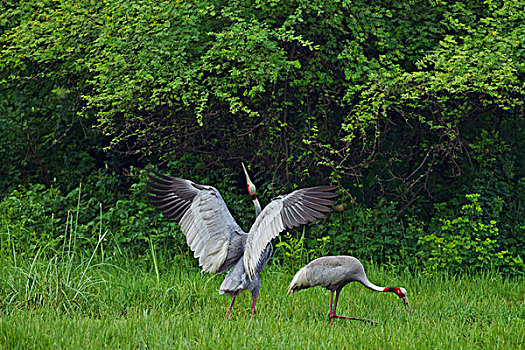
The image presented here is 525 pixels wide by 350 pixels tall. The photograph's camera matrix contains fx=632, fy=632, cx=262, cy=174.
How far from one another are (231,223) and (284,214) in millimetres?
684

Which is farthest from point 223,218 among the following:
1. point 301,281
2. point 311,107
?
point 311,107

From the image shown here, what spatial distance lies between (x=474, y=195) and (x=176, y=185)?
3783 millimetres

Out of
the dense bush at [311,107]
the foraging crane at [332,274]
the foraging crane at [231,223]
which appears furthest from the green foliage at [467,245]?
the foraging crane at [231,223]

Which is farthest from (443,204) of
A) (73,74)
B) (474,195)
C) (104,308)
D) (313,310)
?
(73,74)

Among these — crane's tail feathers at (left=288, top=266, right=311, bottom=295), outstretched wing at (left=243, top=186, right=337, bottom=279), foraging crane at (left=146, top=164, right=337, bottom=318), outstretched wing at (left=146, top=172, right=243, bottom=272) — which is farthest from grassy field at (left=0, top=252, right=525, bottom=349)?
outstretched wing at (left=243, top=186, right=337, bottom=279)

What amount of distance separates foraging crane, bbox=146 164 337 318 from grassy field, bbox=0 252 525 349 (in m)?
0.43

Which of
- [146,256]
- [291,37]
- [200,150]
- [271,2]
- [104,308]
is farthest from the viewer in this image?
[200,150]

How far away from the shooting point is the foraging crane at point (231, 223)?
5.25 m

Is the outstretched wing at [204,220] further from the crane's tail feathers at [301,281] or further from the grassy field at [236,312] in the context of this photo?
the crane's tail feathers at [301,281]

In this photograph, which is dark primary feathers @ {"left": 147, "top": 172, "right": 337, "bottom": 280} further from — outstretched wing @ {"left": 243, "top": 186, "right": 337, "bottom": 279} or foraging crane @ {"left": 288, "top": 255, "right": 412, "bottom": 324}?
foraging crane @ {"left": 288, "top": 255, "right": 412, "bottom": 324}

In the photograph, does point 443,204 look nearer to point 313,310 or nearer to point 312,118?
point 312,118

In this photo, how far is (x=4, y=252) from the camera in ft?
24.8

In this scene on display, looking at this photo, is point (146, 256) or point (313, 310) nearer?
point (313, 310)

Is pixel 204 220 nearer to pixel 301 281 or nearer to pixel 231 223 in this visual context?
pixel 231 223
